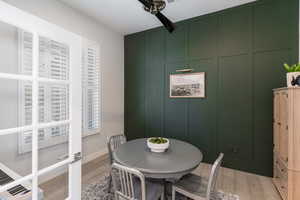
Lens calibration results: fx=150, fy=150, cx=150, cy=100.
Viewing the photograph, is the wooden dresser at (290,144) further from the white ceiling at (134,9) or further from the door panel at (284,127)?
the white ceiling at (134,9)

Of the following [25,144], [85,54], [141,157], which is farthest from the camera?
[85,54]

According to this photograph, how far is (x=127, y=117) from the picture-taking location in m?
4.25

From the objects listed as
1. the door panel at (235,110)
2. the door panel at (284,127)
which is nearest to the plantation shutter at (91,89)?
the door panel at (235,110)

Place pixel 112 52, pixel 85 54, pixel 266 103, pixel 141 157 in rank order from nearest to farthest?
pixel 141 157 → pixel 266 103 → pixel 85 54 → pixel 112 52

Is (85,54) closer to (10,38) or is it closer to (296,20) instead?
(10,38)

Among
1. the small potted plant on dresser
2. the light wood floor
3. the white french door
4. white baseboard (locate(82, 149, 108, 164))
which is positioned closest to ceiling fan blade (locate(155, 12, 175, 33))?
the white french door

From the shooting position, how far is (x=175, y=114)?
3.54 meters

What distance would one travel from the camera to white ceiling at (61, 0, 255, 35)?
277 centimetres

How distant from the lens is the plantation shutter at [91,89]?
3.15 meters

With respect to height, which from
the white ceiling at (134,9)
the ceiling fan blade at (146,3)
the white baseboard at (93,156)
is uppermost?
the white ceiling at (134,9)

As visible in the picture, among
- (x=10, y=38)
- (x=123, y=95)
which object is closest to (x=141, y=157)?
(x=10, y=38)

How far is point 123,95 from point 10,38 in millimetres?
2576

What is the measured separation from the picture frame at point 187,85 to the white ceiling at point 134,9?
1268 millimetres

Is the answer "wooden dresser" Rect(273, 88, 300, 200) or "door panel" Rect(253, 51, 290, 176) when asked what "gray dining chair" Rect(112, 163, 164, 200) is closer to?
"wooden dresser" Rect(273, 88, 300, 200)
